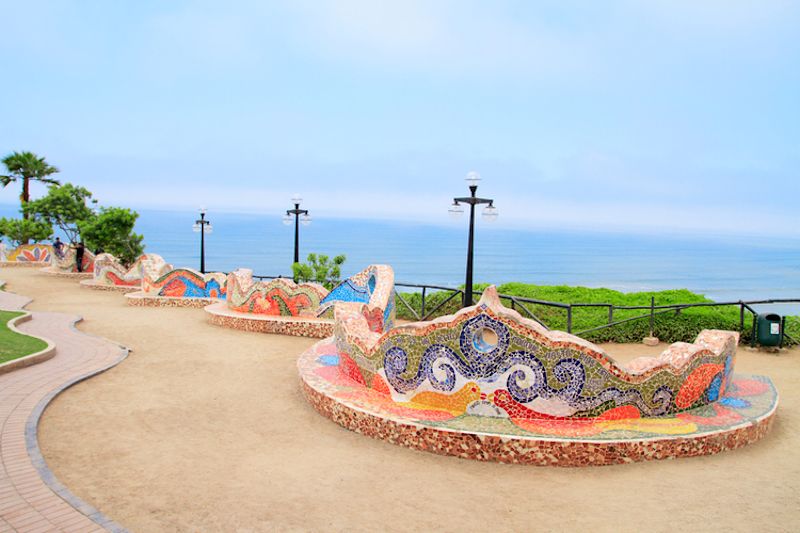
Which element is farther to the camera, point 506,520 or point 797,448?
point 797,448

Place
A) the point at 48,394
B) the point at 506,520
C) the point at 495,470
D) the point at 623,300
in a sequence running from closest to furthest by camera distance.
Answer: the point at 506,520 < the point at 495,470 < the point at 48,394 < the point at 623,300

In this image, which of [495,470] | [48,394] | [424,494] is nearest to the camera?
[424,494]

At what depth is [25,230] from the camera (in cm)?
3195

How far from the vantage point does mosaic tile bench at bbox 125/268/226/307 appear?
709 inches

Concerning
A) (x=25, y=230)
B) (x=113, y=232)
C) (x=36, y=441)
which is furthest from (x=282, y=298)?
(x=25, y=230)

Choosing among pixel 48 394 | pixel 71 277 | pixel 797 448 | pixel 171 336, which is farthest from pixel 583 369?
pixel 71 277

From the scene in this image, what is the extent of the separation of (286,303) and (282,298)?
0.50ft

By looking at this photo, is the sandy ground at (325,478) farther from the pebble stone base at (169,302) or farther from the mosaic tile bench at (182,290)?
the mosaic tile bench at (182,290)

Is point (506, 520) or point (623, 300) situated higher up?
point (623, 300)

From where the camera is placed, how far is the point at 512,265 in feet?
297

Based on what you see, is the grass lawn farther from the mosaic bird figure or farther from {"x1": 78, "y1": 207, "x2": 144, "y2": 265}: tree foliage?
{"x1": 78, "y1": 207, "x2": 144, "y2": 265}: tree foliage

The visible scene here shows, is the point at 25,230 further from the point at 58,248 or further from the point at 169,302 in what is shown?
the point at 169,302

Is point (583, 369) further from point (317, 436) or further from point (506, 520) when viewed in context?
point (317, 436)

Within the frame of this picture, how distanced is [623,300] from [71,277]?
2237cm
